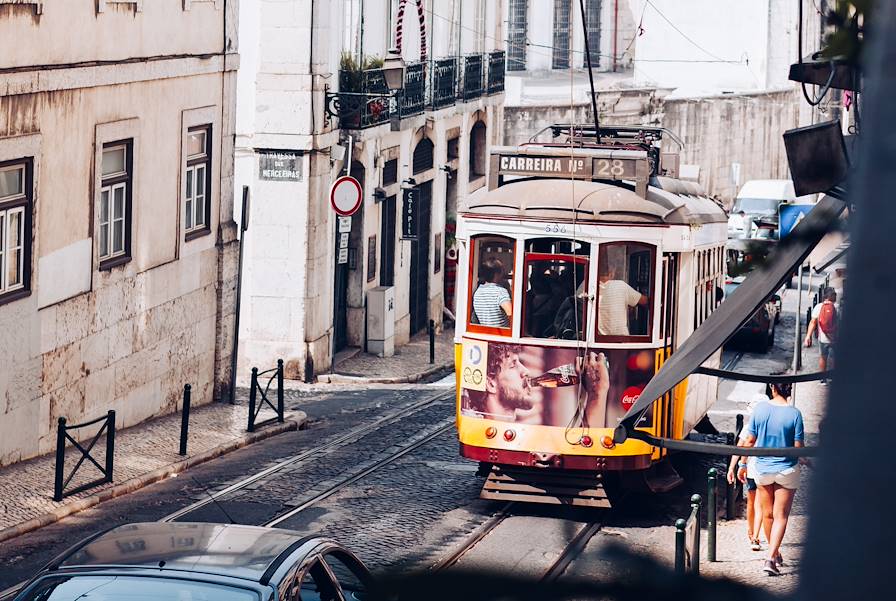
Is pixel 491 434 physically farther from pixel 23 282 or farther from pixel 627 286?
pixel 23 282

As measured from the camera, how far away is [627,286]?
42.7ft

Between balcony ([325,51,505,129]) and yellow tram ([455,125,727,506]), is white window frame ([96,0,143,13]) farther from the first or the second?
balcony ([325,51,505,129])

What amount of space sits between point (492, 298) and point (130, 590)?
290 inches

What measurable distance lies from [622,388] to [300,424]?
705 cm

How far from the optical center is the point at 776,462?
11.1 m

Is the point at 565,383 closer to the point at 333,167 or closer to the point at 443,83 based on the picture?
the point at 333,167

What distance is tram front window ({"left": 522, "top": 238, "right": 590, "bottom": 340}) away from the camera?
13.0 meters

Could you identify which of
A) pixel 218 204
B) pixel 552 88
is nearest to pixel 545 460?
pixel 218 204

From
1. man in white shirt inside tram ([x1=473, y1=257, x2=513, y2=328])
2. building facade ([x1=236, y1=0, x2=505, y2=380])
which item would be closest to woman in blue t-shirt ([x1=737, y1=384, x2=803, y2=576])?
man in white shirt inside tram ([x1=473, y1=257, x2=513, y2=328])

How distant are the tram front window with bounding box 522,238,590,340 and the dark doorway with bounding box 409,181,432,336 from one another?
57.0ft

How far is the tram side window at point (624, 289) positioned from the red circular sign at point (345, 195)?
10.4m

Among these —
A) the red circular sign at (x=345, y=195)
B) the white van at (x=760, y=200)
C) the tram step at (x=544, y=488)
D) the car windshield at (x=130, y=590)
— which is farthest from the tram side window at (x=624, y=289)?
the white van at (x=760, y=200)

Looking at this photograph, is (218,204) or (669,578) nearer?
(669,578)

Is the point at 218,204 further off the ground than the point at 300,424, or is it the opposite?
the point at 218,204
